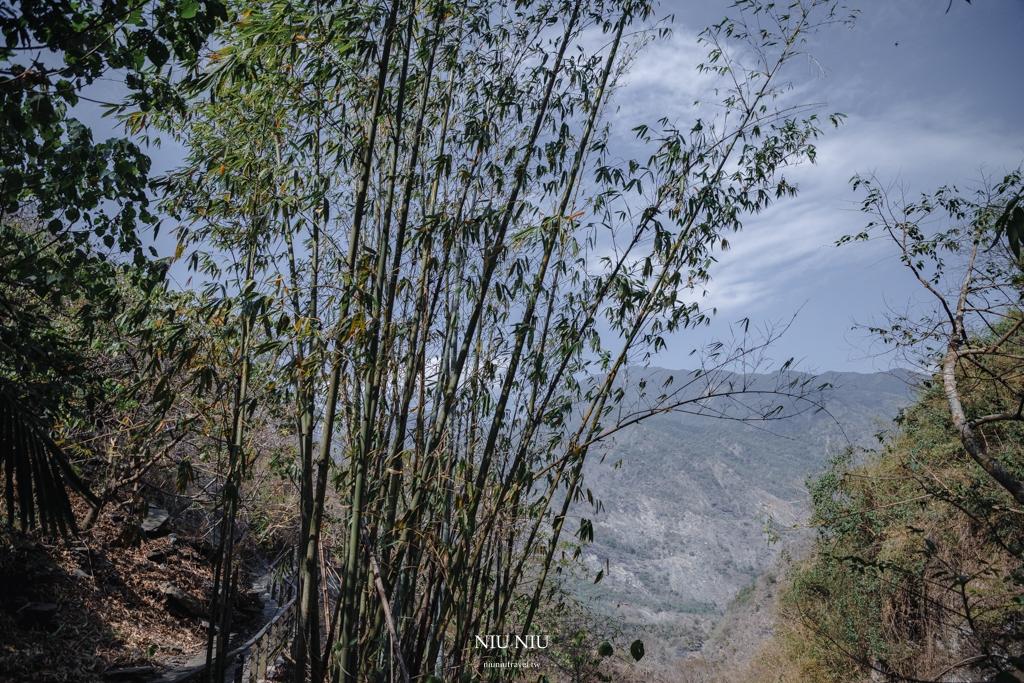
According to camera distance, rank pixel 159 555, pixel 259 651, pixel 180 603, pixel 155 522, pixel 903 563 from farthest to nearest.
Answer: pixel 903 563 → pixel 155 522 → pixel 159 555 → pixel 180 603 → pixel 259 651

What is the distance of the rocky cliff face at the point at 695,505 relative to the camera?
1801 inches

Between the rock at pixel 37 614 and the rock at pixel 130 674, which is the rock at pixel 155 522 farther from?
the rock at pixel 130 674

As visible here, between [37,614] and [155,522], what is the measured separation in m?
2.46

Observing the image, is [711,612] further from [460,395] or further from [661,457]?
[460,395]

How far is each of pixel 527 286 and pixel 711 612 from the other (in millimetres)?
44115

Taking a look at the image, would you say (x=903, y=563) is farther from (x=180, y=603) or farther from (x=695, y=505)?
(x=695, y=505)

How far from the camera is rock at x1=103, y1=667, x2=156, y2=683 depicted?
191 inches

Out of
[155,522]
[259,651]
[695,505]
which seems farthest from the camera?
[695,505]

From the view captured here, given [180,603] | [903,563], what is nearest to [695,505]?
[903,563]

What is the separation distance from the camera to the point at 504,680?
92.0 inches

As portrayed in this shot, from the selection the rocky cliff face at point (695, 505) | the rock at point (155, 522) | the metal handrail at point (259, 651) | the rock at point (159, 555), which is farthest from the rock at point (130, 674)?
the rocky cliff face at point (695, 505)

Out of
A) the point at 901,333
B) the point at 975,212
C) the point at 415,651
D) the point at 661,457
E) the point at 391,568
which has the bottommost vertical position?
the point at 415,651

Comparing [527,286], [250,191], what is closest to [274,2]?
[250,191]

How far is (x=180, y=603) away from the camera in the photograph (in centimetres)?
648
